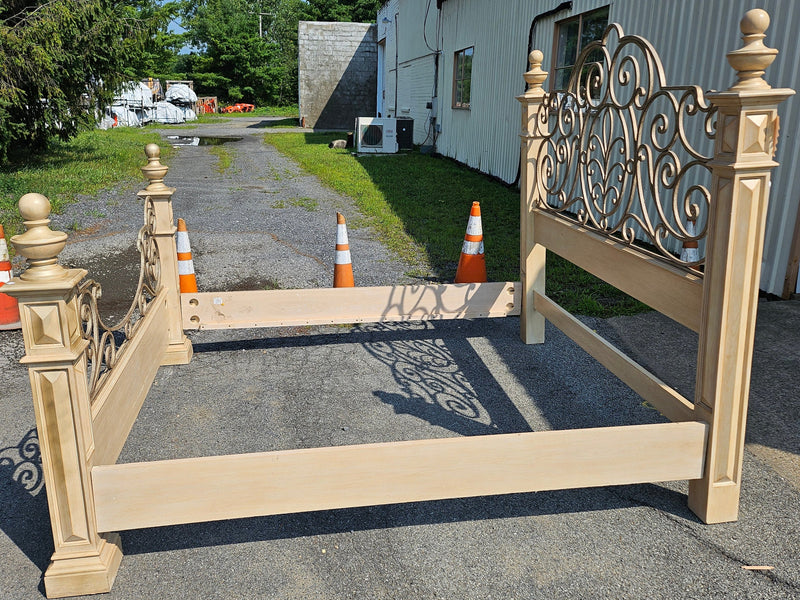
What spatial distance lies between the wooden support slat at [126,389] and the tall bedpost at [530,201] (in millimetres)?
2421

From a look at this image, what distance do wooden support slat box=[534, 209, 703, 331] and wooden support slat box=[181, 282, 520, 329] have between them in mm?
800

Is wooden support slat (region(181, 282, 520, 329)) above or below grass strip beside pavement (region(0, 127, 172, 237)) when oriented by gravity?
below

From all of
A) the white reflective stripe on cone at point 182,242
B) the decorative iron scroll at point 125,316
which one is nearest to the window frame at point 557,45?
the white reflective stripe on cone at point 182,242

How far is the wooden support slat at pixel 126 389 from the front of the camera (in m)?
2.55

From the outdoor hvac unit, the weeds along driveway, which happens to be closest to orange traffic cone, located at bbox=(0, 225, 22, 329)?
the weeds along driveway

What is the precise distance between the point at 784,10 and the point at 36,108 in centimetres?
1340

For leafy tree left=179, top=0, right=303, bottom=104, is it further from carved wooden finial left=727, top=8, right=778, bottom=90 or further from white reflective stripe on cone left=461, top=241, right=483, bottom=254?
carved wooden finial left=727, top=8, right=778, bottom=90

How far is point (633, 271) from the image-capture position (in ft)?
10.7

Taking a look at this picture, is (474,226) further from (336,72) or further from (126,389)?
(336,72)

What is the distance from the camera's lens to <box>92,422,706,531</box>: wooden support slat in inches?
93.9

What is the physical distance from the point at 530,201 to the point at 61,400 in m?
3.27

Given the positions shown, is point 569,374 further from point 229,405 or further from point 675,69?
point 675,69

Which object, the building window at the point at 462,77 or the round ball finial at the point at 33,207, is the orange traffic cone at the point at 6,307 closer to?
the round ball finial at the point at 33,207

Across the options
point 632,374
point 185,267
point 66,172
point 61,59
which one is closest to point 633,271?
point 632,374
